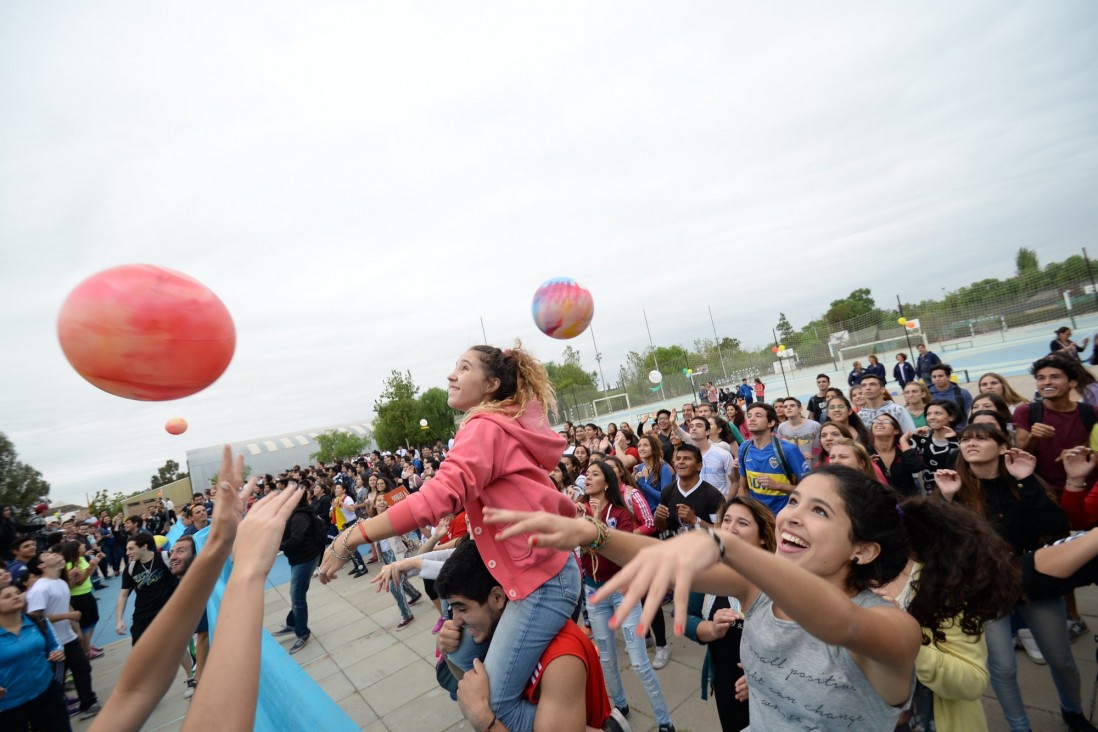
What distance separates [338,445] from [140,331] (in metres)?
60.4

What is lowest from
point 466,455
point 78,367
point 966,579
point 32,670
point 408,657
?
point 408,657

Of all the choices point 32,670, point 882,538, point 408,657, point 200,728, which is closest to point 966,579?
point 882,538

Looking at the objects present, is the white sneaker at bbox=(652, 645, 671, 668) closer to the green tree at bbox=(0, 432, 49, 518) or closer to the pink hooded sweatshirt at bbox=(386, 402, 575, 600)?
the pink hooded sweatshirt at bbox=(386, 402, 575, 600)

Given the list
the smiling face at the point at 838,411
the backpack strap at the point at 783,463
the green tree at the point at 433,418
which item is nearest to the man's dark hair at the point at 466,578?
the backpack strap at the point at 783,463

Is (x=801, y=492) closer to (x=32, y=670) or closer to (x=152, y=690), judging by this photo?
(x=152, y=690)

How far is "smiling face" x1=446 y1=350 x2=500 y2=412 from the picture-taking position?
2359 mm

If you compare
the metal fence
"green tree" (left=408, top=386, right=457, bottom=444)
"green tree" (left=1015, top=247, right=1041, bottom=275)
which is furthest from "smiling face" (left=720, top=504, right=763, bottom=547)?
"green tree" (left=1015, top=247, right=1041, bottom=275)

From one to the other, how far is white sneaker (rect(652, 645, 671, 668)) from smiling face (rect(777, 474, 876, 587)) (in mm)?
3435

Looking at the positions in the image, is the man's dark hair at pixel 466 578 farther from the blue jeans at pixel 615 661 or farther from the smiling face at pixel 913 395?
the smiling face at pixel 913 395

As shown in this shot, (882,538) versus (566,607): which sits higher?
(882,538)

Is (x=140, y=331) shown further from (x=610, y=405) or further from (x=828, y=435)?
(x=610, y=405)

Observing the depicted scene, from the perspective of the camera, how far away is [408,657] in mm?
6109

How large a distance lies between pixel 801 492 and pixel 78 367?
269 cm

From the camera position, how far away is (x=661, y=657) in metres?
4.62
